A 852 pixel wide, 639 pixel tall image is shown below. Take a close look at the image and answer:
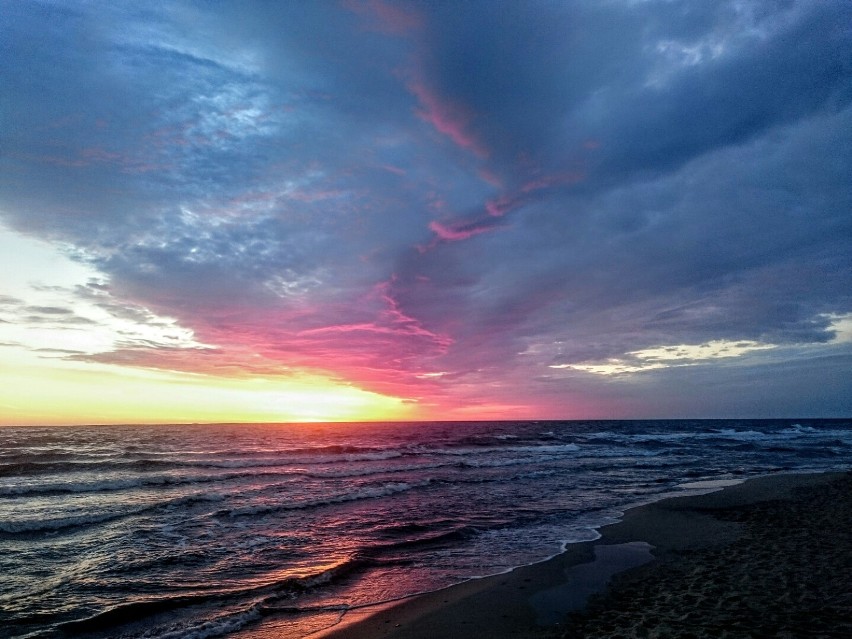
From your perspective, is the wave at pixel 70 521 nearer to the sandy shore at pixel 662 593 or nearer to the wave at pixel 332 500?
the wave at pixel 332 500

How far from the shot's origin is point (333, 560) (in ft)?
39.8

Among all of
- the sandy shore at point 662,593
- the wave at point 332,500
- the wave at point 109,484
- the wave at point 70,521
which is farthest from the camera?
the wave at point 109,484

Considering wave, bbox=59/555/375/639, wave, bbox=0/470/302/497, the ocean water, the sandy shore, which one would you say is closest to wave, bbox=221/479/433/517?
the ocean water

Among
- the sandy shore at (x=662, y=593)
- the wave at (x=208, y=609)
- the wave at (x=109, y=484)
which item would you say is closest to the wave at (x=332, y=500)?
the wave at (x=208, y=609)

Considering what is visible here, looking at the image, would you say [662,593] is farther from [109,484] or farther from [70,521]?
[109,484]

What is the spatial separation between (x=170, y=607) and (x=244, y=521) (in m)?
7.85

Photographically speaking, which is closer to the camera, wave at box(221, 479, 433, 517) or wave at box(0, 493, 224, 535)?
wave at box(0, 493, 224, 535)

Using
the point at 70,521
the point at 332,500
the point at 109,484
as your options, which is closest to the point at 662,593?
the point at 332,500

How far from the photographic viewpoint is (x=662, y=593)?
8812 mm

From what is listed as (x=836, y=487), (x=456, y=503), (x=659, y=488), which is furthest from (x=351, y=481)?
(x=836, y=487)

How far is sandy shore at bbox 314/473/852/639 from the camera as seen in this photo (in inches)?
285

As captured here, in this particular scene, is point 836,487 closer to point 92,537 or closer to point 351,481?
point 351,481

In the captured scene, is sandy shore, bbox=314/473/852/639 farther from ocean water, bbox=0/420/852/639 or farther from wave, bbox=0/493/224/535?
wave, bbox=0/493/224/535

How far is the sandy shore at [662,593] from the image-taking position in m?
7.23
